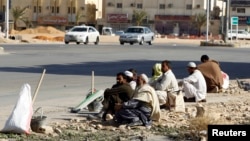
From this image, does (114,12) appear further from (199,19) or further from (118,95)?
(118,95)

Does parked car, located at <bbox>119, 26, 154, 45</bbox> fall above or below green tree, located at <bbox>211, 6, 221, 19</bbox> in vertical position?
below

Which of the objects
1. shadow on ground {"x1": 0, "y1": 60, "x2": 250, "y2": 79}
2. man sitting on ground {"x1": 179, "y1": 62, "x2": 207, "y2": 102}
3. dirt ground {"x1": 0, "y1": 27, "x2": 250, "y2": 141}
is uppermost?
man sitting on ground {"x1": 179, "y1": 62, "x2": 207, "y2": 102}

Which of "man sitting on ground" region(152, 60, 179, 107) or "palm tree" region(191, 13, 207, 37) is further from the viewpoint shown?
"palm tree" region(191, 13, 207, 37)

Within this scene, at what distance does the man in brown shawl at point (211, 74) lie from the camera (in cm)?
2036

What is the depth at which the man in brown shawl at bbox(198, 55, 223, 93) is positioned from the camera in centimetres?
2036

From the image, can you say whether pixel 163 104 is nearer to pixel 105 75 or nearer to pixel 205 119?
pixel 205 119

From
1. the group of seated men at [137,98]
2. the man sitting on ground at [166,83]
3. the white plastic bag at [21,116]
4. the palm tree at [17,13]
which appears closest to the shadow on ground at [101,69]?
the man sitting on ground at [166,83]

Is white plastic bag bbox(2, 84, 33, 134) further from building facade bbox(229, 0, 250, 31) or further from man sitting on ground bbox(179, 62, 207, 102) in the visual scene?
building facade bbox(229, 0, 250, 31)

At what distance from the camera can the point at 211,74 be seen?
20453mm

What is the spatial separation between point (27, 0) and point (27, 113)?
10731cm

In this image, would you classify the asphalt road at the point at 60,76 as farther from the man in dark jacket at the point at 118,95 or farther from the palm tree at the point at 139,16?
the palm tree at the point at 139,16

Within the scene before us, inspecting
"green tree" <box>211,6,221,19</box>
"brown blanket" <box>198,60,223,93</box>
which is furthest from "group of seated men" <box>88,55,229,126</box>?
"green tree" <box>211,6,221,19</box>

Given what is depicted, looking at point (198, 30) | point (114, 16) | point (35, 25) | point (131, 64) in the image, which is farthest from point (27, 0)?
point (131, 64)

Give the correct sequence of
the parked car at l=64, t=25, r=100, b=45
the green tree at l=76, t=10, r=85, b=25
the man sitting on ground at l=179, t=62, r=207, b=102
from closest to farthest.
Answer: the man sitting on ground at l=179, t=62, r=207, b=102
the parked car at l=64, t=25, r=100, b=45
the green tree at l=76, t=10, r=85, b=25
